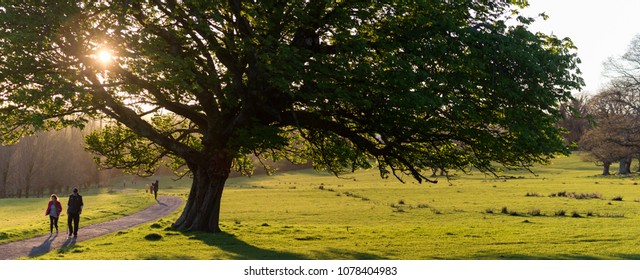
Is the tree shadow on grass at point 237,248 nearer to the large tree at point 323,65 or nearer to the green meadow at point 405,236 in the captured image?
the green meadow at point 405,236

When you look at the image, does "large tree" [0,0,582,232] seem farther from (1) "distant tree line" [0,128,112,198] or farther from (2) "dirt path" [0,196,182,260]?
(1) "distant tree line" [0,128,112,198]

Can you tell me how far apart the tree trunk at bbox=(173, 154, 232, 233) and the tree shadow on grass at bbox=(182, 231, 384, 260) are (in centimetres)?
129

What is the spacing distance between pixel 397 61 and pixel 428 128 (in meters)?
3.57

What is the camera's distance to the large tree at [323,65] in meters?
21.4

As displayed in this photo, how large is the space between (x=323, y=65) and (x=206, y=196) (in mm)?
10732

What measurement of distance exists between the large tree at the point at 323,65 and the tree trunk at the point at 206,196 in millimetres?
2814

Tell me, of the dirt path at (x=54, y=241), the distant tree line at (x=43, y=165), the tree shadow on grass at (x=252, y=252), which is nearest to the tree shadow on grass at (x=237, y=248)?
the tree shadow on grass at (x=252, y=252)

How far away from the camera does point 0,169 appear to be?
105 metres

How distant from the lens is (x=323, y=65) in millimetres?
22094

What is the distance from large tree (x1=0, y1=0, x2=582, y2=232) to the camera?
2144cm

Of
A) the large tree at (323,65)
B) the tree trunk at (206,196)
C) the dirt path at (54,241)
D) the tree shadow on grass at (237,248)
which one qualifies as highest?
the large tree at (323,65)

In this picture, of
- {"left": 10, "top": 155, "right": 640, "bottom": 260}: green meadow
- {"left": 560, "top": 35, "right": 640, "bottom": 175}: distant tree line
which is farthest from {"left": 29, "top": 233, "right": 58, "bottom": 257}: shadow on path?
{"left": 560, "top": 35, "right": 640, "bottom": 175}: distant tree line

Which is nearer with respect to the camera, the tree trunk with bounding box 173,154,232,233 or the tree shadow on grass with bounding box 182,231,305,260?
the tree shadow on grass with bounding box 182,231,305,260

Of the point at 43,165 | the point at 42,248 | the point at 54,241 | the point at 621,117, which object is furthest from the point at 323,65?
the point at 43,165
